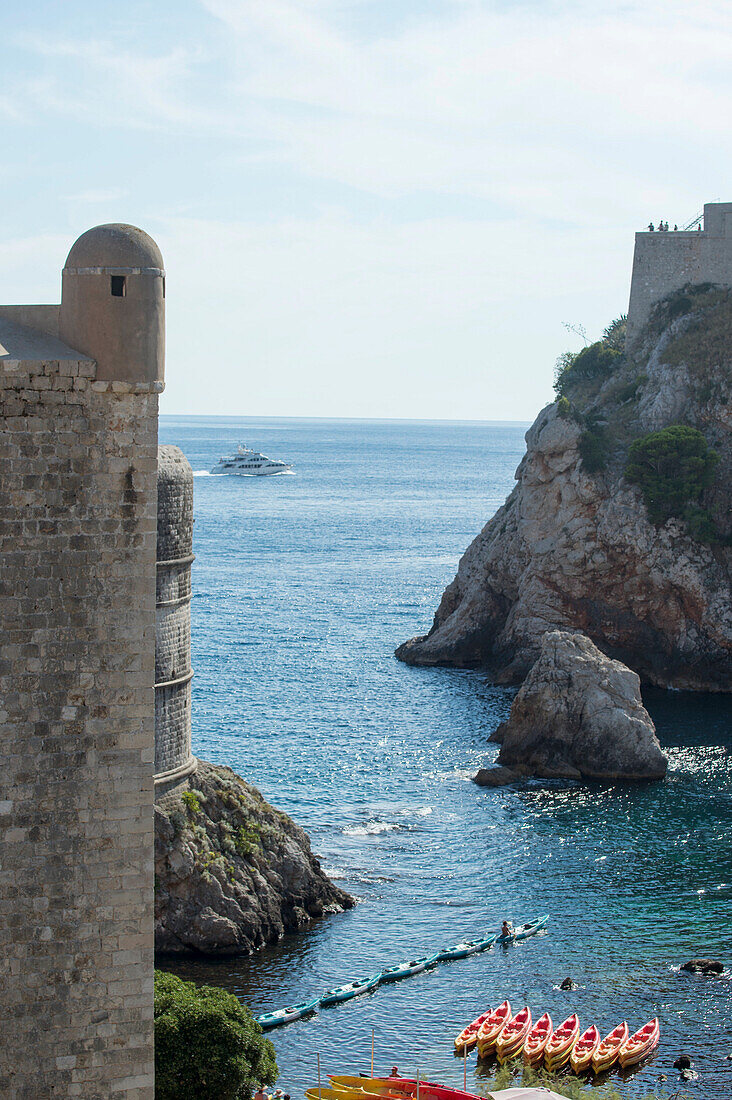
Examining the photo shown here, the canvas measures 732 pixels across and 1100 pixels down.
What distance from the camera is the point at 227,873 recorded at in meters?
37.6

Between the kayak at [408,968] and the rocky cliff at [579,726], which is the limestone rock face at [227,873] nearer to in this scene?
the kayak at [408,968]

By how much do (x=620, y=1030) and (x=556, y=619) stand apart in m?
42.1

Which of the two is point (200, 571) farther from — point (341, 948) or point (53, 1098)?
Answer: point (53, 1098)

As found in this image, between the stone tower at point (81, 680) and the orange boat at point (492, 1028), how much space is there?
857 inches

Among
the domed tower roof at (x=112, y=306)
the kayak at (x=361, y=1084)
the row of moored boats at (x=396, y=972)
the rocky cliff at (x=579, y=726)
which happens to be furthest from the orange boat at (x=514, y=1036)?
the domed tower roof at (x=112, y=306)

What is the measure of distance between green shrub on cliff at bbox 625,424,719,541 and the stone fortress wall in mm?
14011

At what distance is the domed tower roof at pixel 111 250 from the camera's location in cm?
1289

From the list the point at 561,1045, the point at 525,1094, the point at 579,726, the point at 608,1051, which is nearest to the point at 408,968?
the point at 561,1045

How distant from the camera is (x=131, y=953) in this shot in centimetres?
1294

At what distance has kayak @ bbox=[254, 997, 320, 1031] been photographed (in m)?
34.0

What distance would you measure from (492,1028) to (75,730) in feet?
79.5

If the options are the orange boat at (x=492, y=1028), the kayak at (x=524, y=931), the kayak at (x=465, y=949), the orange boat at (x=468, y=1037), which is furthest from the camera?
the kayak at (x=524, y=931)

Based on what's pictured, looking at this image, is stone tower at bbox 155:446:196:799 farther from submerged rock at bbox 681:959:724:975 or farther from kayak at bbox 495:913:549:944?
submerged rock at bbox 681:959:724:975

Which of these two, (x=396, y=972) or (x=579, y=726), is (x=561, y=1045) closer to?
(x=396, y=972)
